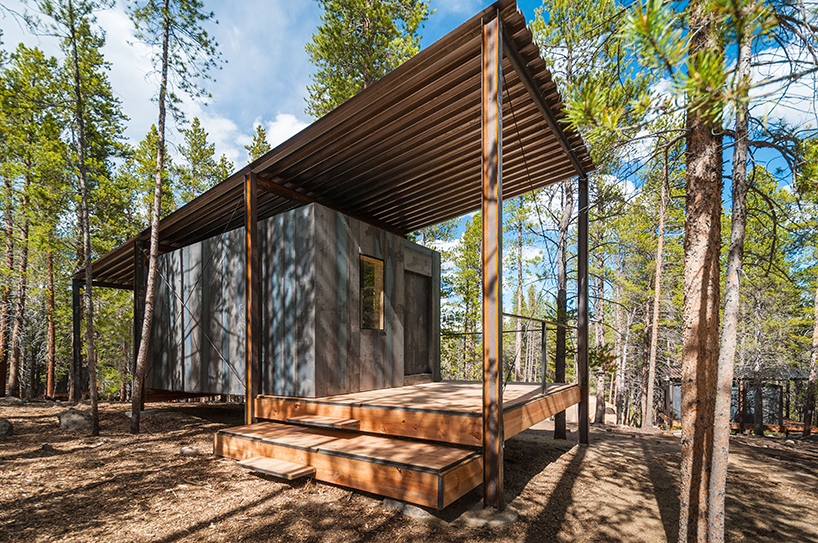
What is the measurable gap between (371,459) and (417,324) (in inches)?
158

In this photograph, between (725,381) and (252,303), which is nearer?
(725,381)

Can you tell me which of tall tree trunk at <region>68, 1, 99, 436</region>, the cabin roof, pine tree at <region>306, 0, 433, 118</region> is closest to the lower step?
the cabin roof

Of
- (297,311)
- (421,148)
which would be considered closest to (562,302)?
(421,148)

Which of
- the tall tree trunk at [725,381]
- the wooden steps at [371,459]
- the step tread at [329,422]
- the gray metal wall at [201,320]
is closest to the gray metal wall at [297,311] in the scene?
the gray metal wall at [201,320]

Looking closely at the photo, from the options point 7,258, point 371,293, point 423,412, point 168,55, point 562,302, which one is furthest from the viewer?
point 7,258

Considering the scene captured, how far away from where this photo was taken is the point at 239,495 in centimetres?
352

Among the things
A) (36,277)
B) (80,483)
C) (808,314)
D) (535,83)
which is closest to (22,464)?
(80,483)

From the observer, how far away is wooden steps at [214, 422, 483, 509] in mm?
2693

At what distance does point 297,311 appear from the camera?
195 inches

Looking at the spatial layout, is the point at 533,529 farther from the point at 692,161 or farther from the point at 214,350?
the point at 214,350

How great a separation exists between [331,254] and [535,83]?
3.17 m

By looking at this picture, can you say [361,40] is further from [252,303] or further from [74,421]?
[74,421]

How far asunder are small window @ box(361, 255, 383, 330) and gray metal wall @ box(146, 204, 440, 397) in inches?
4.1

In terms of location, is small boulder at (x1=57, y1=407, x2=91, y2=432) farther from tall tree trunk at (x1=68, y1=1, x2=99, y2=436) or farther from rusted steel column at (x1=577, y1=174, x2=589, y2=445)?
rusted steel column at (x1=577, y1=174, x2=589, y2=445)
